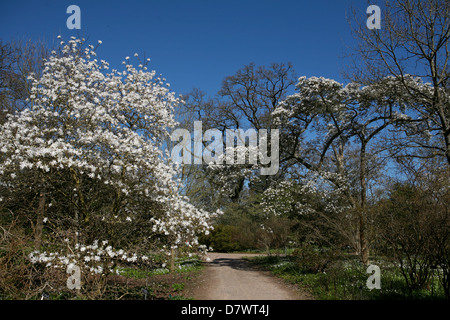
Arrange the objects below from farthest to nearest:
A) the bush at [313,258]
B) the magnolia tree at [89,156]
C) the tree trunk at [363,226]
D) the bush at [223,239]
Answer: the bush at [223,239]
the bush at [313,258]
the tree trunk at [363,226]
the magnolia tree at [89,156]

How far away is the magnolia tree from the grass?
13.6 ft

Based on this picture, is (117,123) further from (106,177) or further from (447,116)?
(447,116)

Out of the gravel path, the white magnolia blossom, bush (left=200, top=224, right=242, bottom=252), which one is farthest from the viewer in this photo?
bush (left=200, top=224, right=242, bottom=252)

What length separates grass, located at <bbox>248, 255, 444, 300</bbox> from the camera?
7.63m

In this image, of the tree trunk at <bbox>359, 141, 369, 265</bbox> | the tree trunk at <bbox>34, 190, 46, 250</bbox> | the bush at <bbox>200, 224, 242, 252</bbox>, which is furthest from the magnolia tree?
the bush at <bbox>200, 224, 242, 252</bbox>

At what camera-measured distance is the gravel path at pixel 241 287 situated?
8.75 m

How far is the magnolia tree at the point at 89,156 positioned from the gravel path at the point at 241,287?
2.30 metres

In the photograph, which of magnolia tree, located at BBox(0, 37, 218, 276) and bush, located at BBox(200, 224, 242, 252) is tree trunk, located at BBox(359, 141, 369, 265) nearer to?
magnolia tree, located at BBox(0, 37, 218, 276)

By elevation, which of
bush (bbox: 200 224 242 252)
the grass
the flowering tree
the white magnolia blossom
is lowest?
bush (bbox: 200 224 242 252)

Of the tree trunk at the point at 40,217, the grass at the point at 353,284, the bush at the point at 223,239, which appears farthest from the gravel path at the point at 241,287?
the bush at the point at 223,239

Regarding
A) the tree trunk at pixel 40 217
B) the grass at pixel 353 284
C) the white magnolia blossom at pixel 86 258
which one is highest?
the tree trunk at pixel 40 217

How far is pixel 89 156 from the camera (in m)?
7.27

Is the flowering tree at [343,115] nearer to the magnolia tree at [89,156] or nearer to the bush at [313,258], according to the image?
the bush at [313,258]

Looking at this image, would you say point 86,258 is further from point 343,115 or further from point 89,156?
point 343,115
